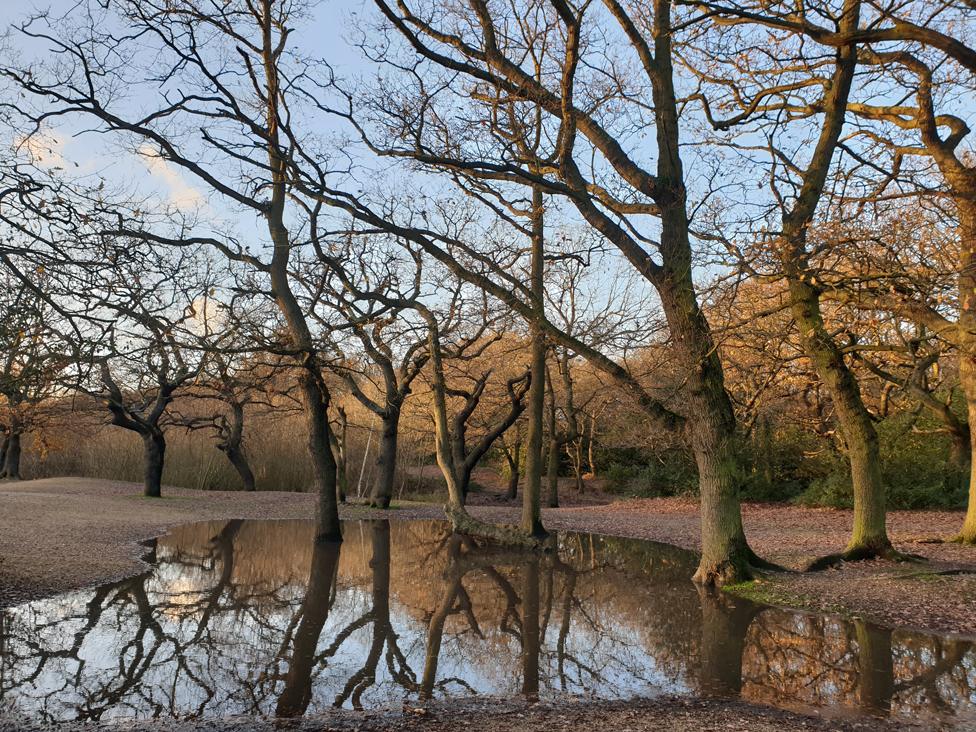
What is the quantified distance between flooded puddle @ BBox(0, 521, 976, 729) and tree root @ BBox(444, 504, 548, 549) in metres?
3.14

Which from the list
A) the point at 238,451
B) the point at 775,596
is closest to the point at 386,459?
the point at 238,451

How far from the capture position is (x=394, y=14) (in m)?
9.16

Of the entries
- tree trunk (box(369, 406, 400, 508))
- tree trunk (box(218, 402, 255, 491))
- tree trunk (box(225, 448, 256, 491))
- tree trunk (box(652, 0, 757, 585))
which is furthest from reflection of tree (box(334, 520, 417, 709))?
tree trunk (box(225, 448, 256, 491))

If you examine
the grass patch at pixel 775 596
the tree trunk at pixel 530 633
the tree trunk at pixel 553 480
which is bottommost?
the tree trunk at pixel 530 633

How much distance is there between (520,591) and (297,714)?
5.45 metres

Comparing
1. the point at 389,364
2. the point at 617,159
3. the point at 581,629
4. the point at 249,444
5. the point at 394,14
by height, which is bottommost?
the point at 581,629

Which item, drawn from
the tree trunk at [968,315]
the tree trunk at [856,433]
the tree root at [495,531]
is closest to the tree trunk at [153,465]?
the tree root at [495,531]

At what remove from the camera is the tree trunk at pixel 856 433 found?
36.3 ft

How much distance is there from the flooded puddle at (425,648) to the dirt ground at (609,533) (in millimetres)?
654

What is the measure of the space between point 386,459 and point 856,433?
13214 millimetres

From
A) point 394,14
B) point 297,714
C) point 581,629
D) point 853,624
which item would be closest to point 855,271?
point 853,624

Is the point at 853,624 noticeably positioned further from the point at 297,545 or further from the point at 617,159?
the point at 297,545

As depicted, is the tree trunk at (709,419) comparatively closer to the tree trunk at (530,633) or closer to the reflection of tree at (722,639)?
the reflection of tree at (722,639)

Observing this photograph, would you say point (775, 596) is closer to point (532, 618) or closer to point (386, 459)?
point (532, 618)
